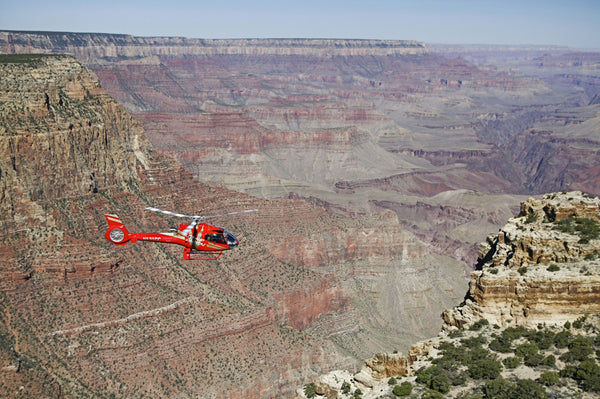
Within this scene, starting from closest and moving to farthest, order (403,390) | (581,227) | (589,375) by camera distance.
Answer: (589,375) < (403,390) < (581,227)

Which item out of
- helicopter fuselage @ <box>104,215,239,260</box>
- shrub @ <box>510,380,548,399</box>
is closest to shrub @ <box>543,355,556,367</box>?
shrub @ <box>510,380,548,399</box>

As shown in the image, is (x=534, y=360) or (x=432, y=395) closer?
(x=432, y=395)

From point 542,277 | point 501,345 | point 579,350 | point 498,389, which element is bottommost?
point 498,389

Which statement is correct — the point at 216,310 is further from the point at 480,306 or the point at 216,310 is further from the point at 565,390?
the point at 565,390

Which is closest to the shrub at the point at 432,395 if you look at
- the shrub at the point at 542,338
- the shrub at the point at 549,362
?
the shrub at the point at 549,362

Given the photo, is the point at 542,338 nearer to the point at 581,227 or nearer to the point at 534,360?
the point at 534,360

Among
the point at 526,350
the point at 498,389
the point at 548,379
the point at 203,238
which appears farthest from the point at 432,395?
the point at 203,238
